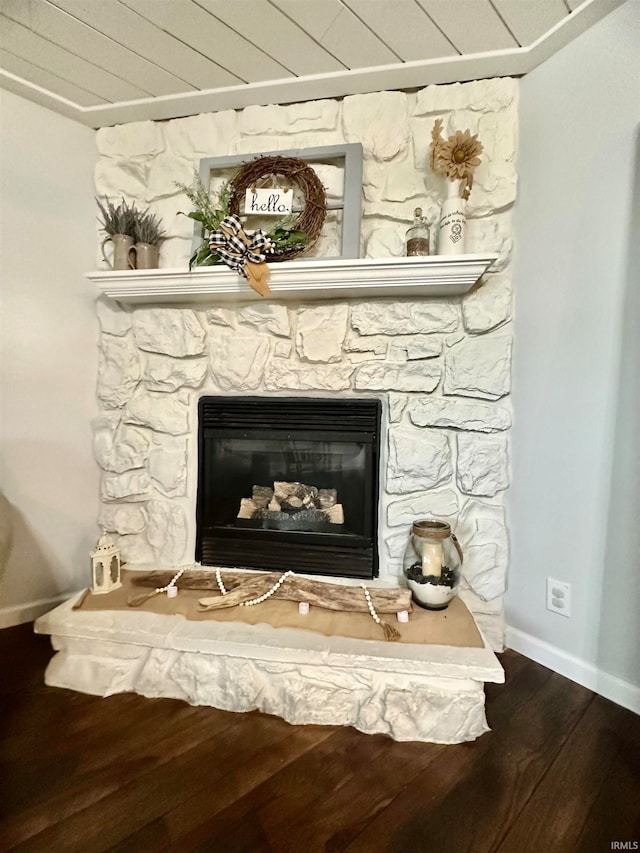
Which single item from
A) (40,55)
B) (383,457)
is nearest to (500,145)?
(383,457)

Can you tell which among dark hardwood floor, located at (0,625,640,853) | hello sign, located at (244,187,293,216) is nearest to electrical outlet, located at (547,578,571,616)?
dark hardwood floor, located at (0,625,640,853)

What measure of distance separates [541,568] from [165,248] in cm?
190

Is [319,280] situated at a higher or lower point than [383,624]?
higher

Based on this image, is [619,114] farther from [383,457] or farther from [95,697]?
[95,697]

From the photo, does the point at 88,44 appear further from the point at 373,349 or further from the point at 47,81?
the point at 373,349

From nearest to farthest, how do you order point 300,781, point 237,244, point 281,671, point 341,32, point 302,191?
point 300,781, point 281,671, point 341,32, point 237,244, point 302,191

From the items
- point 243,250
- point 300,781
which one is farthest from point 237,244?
point 300,781

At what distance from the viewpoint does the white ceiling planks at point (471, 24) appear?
1319 mm

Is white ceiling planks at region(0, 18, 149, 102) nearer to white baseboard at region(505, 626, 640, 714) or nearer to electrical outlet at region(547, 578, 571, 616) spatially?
electrical outlet at region(547, 578, 571, 616)

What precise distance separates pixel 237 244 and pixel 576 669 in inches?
70.1

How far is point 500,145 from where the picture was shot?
5.24ft

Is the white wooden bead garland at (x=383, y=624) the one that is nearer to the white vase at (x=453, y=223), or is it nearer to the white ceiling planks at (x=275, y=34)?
the white vase at (x=453, y=223)

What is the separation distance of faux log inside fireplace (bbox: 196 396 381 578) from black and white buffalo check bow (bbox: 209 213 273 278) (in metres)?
0.52

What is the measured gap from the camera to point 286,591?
1.58 metres
